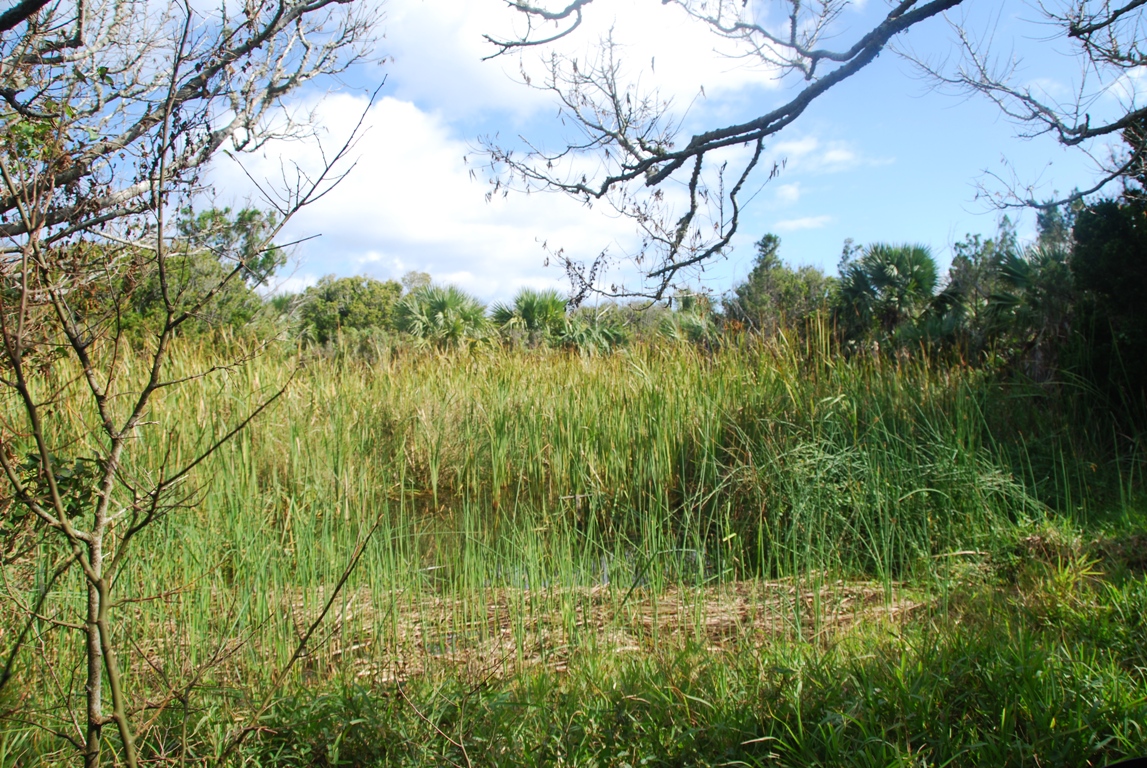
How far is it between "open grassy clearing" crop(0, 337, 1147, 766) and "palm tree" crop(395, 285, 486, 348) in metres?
9.04

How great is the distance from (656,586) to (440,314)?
14140mm

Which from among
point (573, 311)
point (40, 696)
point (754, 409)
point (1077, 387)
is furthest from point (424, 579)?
point (1077, 387)

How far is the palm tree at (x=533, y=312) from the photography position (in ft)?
55.4

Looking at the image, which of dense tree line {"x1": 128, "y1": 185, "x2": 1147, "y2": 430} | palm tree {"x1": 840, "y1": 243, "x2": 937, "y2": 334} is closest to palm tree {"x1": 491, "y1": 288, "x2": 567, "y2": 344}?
dense tree line {"x1": 128, "y1": 185, "x2": 1147, "y2": 430}

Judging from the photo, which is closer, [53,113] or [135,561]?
[53,113]

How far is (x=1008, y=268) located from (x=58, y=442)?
10049 mm

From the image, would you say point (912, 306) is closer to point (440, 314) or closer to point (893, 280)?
point (893, 280)

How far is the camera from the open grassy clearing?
7.52 ft

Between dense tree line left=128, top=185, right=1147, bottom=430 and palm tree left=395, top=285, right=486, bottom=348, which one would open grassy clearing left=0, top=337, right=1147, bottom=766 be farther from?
palm tree left=395, top=285, right=486, bottom=348

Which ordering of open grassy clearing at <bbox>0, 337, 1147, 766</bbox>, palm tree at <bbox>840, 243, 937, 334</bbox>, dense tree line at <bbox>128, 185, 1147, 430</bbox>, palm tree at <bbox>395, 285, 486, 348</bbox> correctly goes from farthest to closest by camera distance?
palm tree at <bbox>395, 285, 486, 348</bbox>, palm tree at <bbox>840, 243, 937, 334</bbox>, dense tree line at <bbox>128, 185, 1147, 430</bbox>, open grassy clearing at <bbox>0, 337, 1147, 766</bbox>

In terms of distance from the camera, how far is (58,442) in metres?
4.68

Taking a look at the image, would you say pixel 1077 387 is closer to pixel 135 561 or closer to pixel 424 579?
pixel 424 579

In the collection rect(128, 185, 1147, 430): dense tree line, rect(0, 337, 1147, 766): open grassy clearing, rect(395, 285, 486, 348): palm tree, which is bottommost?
rect(0, 337, 1147, 766): open grassy clearing

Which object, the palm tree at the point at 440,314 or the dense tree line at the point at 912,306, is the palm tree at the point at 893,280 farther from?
the palm tree at the point at 440,314
